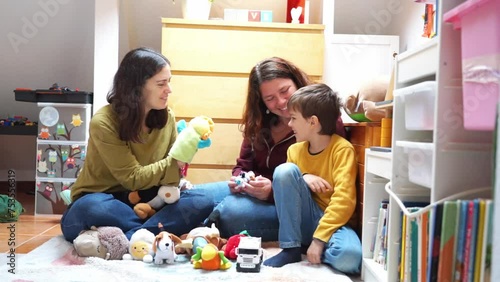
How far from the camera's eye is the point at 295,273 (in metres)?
1.48

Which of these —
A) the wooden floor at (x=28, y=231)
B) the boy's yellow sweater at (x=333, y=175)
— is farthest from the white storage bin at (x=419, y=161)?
the wooden floor at (x=28, y=231)

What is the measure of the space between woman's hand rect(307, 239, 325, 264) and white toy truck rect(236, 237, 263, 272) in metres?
0.16

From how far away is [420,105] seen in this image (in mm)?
1160

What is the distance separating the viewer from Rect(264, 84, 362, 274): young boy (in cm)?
159

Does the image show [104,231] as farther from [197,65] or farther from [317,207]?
[197,65]

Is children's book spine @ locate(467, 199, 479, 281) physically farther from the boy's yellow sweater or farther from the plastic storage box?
the boy's yellow sweater

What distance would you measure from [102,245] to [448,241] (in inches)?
43.9

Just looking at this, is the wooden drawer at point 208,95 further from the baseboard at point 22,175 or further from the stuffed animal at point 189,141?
the baseboard at point 22,175

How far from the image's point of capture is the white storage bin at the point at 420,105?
1.12 meters

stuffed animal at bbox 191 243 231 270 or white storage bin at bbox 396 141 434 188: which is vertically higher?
white storage bin at bbox 396 141 434 188

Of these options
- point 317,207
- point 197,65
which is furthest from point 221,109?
point 317,207

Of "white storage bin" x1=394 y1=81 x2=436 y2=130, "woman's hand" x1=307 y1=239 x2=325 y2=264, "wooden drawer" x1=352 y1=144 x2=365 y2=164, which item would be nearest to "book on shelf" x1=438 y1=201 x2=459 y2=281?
"white storage bin" x1=394 y1=81 x2=436 y2=130

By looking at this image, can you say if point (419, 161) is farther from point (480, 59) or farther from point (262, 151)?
point (262, 151)

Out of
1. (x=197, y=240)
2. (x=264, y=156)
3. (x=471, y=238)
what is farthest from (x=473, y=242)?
(x=264, y=156)
